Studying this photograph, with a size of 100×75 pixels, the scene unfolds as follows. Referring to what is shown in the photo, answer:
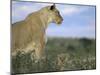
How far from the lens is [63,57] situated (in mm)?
2893

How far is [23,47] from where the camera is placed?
2715 millimetres

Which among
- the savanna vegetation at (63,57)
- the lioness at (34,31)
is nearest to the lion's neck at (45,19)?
the lioness at (34,31)

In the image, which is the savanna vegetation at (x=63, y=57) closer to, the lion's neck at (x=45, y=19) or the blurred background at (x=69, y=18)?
the blurred background at (x=69, y=18)

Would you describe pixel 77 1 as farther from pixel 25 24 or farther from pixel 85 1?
pixel 25 24

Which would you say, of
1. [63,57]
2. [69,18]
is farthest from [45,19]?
[63,57]

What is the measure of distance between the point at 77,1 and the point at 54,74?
977 mm

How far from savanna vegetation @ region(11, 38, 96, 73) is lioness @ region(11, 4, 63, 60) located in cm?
8

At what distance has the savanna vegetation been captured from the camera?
8.89 feet

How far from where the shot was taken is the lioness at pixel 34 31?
269cm

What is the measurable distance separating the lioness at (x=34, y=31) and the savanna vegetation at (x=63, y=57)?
79mm

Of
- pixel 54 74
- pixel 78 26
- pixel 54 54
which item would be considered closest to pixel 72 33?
pixel 78 26

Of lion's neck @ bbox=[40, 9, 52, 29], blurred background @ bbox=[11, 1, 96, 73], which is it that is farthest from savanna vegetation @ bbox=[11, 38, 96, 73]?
lion's neck @ bbox=[40, 9, 52, 29]

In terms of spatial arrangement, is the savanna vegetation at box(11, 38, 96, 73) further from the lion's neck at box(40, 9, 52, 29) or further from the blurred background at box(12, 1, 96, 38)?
the lion's neck at box(40, 9, 52, 29)

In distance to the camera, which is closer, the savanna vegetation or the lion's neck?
Result: the savanna vegetation
